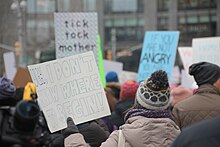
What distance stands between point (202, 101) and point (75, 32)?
9.28 ft

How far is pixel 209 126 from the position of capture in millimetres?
1708

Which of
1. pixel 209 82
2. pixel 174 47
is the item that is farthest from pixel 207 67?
pixel 174 47

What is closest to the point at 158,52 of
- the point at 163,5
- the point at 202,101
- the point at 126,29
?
the point at 202,101

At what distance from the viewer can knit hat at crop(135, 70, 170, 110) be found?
3.09 m

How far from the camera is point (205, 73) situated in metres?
4.23

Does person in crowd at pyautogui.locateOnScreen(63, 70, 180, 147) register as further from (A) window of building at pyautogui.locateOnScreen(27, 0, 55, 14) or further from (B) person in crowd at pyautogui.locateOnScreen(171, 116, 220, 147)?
(A) window of building at pyautogui.locateOnScreen(27, 0, 55, 14)

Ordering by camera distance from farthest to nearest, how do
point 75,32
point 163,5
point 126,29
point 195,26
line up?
point 126,29
point 163,5
point 195,26
point 75,32

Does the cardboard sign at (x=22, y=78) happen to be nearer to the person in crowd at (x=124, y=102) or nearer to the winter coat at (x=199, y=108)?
the person in crowd at (x=124, y=102)

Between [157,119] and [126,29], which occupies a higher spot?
[157,119]

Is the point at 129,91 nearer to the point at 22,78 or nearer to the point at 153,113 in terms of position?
the point at 153,113

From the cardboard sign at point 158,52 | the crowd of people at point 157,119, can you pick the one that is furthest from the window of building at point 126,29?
the crowd of people at point 157,119

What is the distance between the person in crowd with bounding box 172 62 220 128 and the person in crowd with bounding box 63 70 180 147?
901 millimetres

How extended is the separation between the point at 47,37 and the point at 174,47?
4232 centimetres

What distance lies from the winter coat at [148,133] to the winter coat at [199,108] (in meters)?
1.01
